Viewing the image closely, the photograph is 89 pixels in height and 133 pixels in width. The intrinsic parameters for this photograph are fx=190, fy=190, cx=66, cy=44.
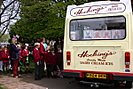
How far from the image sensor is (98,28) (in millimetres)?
6355

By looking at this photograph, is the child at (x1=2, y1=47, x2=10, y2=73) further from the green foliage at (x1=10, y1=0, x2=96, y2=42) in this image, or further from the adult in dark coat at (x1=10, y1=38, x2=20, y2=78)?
the adult in dark coat at (x1=10, y1=38, x2=20, y2=78)

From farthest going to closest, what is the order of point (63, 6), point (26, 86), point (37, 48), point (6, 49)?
1. point (63, 6)
2. point (6, 49)
3. point (37, 48)
4. point (26, 86)

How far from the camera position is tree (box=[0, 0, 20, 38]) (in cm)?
952

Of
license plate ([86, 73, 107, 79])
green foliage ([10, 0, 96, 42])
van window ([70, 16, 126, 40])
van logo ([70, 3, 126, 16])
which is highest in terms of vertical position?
green foliage ([10, 0, 96, 42])

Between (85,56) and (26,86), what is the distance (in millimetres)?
2658

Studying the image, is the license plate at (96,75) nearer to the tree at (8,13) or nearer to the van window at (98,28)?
the van window at (98,28)

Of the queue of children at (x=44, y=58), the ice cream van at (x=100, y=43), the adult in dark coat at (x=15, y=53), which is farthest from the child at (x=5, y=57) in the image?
the ice cream van at (x=100, y=43)

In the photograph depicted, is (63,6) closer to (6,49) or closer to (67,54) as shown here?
(6,49)

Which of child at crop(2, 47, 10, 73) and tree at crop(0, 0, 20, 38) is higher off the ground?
tree at crop(0, 0, 20, 38)

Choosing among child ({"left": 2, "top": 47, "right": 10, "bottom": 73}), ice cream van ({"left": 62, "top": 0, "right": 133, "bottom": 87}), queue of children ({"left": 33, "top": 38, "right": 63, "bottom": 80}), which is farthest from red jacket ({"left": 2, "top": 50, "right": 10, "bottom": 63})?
ice cream van ({"left": 62, "top": 0, "right": 133, "bottom": 87})

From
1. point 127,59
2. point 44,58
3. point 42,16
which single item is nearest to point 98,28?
point 127,59

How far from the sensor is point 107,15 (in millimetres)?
6227

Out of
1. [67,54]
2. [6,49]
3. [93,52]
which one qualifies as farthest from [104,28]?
[6,49]

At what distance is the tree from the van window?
4.24 m
